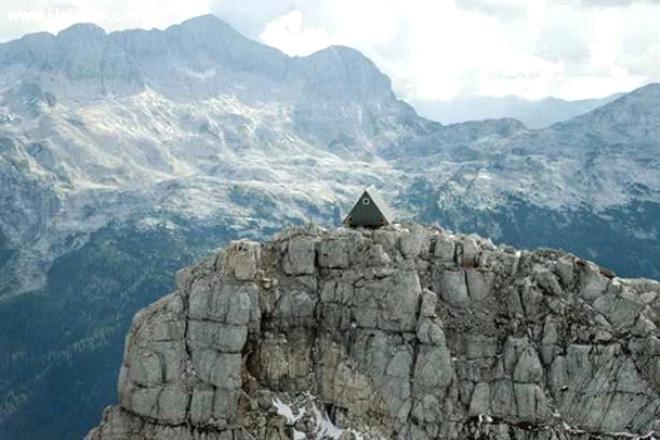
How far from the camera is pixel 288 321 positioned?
352 feet

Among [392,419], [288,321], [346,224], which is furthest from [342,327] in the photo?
[346,224]

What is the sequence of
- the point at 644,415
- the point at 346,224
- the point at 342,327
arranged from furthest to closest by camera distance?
the point at 346,224, the point at 342,327, the point at 644,415

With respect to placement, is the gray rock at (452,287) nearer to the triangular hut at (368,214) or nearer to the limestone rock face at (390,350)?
the limestone rock face at (390,350)

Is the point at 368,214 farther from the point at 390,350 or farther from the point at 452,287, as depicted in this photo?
the point at 390,350

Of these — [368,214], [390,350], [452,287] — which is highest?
[368,214]

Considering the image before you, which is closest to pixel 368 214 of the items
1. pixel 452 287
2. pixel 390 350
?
pixel 452 287

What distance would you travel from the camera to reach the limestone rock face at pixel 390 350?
100688 mm

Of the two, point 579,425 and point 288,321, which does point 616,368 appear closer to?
point 579,425

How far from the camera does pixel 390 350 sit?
104875 mm

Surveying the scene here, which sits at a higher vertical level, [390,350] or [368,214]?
[368,214]

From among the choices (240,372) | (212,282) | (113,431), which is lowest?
(113,431)

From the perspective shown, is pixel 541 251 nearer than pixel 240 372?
No

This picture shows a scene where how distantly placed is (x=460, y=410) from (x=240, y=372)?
2901 centimetres

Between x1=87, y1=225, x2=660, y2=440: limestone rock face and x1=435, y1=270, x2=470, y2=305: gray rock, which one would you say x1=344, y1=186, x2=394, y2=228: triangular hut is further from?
x1=435, y1=270, x2=470, y2=305: gray rock
